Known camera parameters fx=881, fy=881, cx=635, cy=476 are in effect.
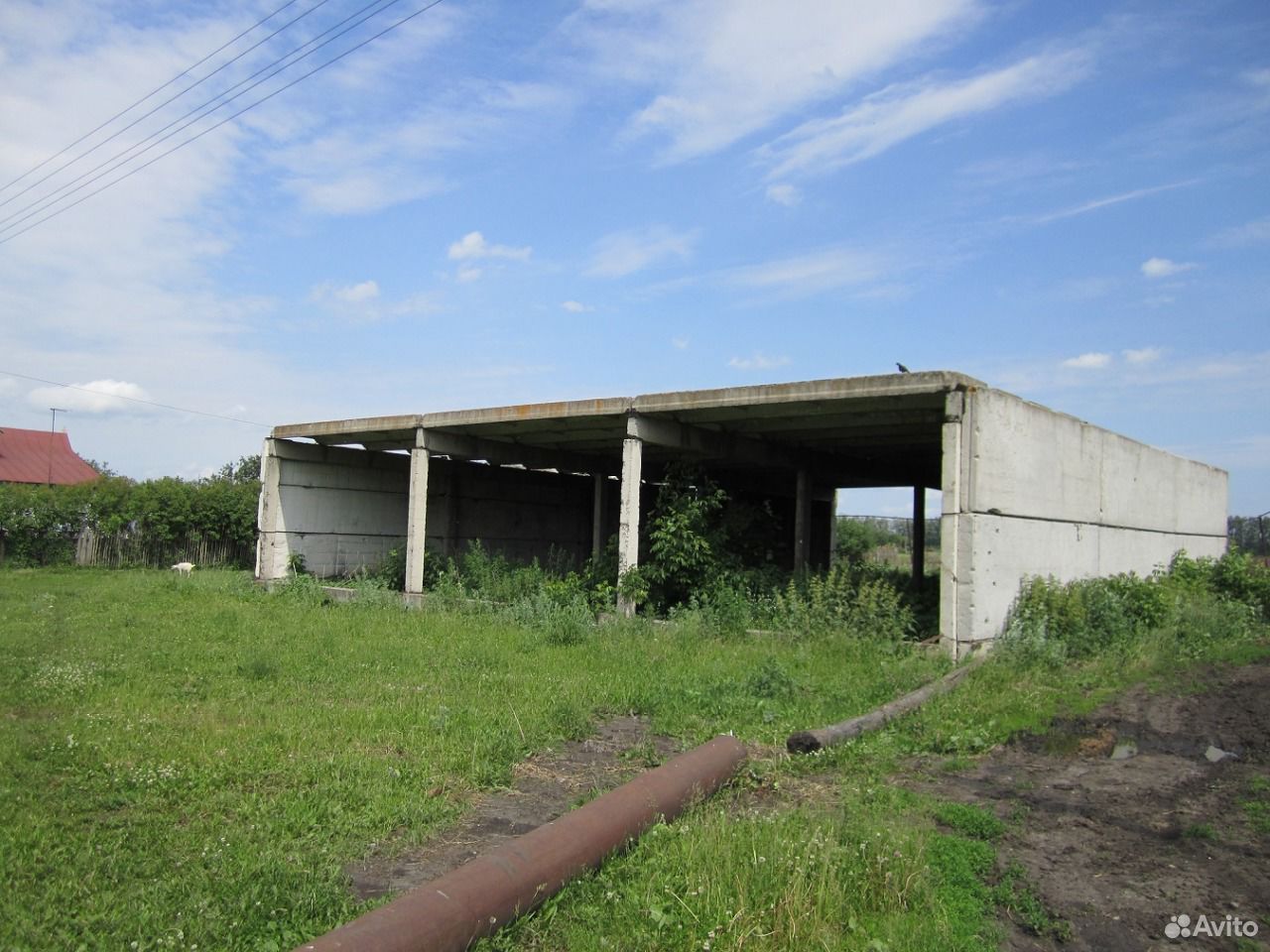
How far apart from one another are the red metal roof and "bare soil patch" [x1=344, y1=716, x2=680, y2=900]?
4103cm

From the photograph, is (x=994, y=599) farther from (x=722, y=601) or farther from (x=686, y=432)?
(x=686, y=432)

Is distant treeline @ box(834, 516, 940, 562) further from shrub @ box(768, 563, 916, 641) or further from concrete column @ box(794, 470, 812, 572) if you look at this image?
shrub @ box(768, 563, 916, 641)

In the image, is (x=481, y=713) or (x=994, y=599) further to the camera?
(x=994, y=599)

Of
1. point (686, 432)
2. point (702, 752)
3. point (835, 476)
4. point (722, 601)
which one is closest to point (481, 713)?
point (702, 752)

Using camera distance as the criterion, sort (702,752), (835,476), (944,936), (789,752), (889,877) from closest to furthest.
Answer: (944,936), (889,877), (702,752), (789,752), (835,476)

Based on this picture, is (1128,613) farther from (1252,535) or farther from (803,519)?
(1252,535)

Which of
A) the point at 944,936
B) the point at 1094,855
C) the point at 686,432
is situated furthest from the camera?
the point at 686,432

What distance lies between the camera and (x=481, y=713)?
6.81 m

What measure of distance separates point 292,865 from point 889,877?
2.66m

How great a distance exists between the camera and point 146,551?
22562 millimetres

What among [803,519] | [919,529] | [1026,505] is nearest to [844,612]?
[1026,505]

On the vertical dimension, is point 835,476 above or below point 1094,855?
above

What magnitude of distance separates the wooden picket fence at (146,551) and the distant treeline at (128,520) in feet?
0.08

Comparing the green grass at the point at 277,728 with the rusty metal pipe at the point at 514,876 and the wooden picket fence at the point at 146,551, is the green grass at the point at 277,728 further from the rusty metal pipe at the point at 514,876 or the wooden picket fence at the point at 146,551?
the wooden picket fence at the point at 146,551
